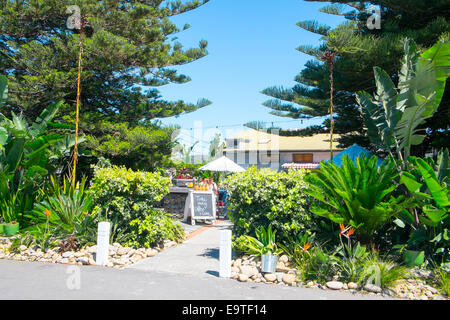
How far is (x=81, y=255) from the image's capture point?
6484 millimetres

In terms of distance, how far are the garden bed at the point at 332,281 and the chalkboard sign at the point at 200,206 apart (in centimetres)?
497

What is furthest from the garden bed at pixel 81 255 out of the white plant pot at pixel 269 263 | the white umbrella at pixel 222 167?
the white umbrella at pixel 222 167

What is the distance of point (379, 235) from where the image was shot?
6.36 m

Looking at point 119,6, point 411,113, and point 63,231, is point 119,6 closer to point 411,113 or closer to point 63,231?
point 63,231

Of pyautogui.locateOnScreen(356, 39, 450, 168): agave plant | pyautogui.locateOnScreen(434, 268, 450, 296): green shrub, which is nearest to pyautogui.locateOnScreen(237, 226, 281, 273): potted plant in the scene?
pyautogui.locateOnScreen(434, 268, 450, 296): green shrub

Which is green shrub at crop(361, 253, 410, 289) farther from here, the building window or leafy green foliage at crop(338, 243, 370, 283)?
the building window

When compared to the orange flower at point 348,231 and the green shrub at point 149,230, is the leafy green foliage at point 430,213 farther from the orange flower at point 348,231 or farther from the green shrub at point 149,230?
the green shrub at point 149,230

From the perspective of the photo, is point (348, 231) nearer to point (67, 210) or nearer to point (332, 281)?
point (332, 281)

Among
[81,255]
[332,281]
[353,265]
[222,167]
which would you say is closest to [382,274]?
[353,265]

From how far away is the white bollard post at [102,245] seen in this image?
620 centimetres

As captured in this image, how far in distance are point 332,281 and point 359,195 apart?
4.54ft

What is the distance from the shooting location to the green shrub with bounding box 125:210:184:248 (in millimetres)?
7062

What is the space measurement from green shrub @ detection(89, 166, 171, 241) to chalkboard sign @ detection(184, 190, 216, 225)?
3696mm
